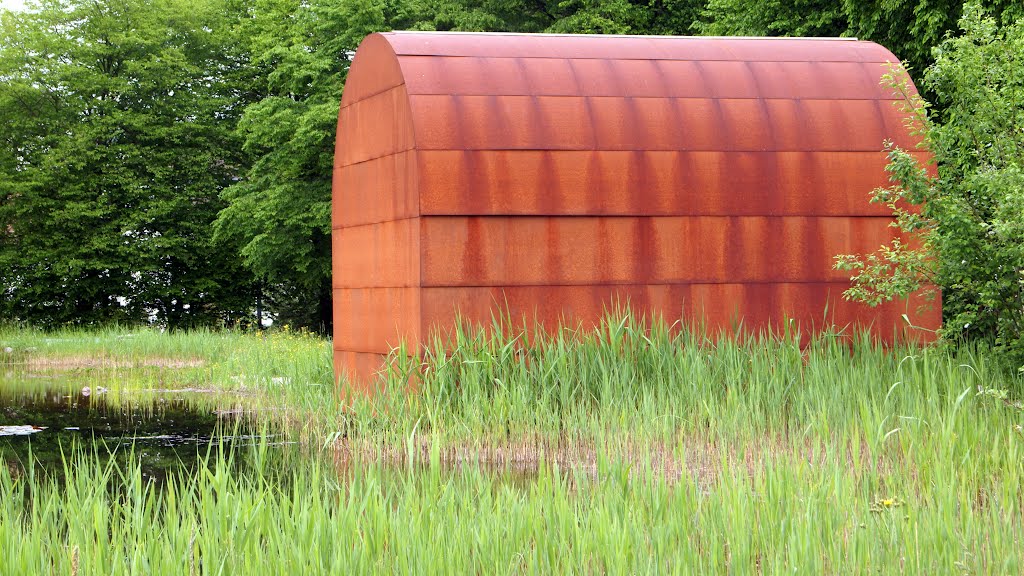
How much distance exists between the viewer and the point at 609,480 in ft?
17.9

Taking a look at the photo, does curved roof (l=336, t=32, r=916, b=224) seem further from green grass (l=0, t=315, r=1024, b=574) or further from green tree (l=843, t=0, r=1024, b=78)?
green tree (l=843, t=0, r=1024, b=78)

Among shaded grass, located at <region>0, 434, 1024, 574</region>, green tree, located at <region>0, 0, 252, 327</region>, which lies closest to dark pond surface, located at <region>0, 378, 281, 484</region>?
shaded grass, located at <region>0, 434, 1024, 574</region>

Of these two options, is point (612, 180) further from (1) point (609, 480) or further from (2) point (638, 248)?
(1) point (609, 480)

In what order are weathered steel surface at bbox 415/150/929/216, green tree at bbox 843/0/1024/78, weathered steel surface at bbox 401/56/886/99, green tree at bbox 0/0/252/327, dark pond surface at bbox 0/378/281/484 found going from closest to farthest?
dark pond surface at bbox 0/378/281/484, weathered steel surface at bbox 415/150/929/216, weathered steel surface at bbox 401/56/886/99, green tree at bbox 843/0/1024/78, green tree at bbox 0/0/252/327

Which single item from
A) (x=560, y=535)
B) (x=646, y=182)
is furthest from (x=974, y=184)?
(x=560, y=535)

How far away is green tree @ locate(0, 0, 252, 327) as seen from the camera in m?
32.2

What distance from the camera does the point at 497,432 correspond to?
26.4 feet

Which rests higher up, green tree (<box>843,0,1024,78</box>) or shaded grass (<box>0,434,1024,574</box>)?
green tree (<box>843,0,1024,78</box>)

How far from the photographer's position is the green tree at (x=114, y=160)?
3222 cm

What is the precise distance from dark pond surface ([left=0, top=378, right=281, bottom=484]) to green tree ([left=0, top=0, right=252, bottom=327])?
57.7 ft

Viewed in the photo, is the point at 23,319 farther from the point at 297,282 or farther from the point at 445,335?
the point at 445,335

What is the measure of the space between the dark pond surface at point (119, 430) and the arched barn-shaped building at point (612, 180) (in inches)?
64.0

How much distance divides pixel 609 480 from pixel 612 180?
16.2 ft

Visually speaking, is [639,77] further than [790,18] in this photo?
No
